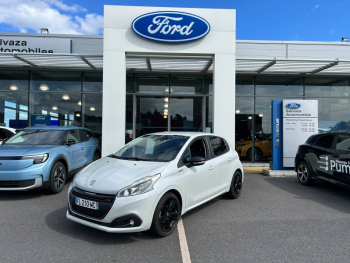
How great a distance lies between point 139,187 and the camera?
3135 millimetres

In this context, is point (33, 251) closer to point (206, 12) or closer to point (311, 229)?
point (311, 229)

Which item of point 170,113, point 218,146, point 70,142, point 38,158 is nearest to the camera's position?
point 218,146

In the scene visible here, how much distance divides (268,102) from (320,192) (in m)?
5.92

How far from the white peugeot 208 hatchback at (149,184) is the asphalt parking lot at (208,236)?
0.93ft

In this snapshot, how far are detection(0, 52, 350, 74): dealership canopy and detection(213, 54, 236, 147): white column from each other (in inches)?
21.1

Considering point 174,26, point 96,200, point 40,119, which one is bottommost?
point 96,200

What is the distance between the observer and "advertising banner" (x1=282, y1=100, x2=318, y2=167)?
26.7 ft

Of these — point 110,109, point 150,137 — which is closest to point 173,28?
point 110,109

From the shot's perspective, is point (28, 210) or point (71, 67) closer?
point (28, 210)

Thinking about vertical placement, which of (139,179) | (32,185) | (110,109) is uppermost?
(110,109)

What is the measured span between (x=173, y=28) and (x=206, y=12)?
50.1 inches

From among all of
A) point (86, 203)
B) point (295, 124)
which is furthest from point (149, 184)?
point (295, 124)

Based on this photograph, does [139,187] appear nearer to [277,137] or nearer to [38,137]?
[38,137]

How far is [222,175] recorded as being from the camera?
4.62 m
